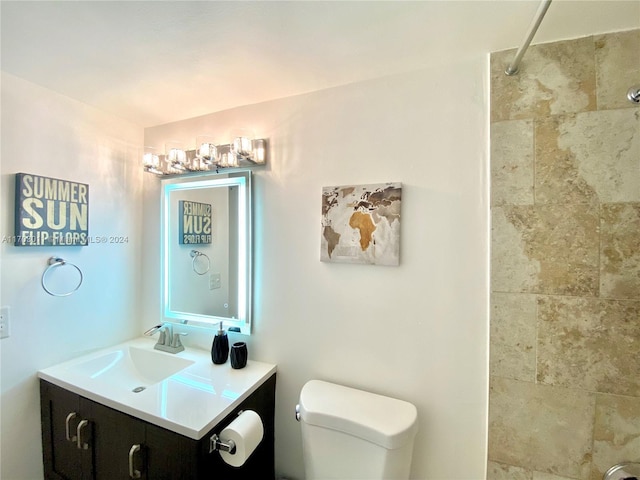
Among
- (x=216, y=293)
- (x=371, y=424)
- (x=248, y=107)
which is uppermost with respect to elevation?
(x=248, y=107)

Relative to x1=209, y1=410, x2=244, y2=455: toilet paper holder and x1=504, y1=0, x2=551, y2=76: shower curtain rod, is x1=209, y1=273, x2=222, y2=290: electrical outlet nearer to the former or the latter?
x1=209, y1=410, x2=244, y2=455: toilet paper holder

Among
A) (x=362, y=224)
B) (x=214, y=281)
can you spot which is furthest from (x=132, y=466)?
(x=362, y=224)

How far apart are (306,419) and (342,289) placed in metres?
0.58

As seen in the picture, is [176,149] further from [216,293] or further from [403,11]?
[403,11]

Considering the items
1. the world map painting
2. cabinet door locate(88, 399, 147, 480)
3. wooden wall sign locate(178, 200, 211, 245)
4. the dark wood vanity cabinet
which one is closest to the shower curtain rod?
the world map painting

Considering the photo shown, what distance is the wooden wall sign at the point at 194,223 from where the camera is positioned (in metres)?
1.65

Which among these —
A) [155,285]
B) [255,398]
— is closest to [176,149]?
[155,285]

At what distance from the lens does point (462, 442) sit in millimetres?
1131

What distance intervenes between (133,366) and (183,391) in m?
0.65

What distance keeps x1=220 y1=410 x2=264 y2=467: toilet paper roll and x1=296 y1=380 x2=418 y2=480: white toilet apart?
217mm

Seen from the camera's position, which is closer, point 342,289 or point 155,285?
point 342,289

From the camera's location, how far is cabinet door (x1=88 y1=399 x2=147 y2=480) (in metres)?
1.06

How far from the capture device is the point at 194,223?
1.69 m

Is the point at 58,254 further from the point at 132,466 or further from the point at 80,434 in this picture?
the point at 132,466
